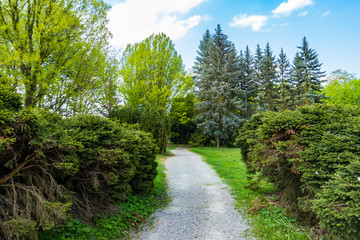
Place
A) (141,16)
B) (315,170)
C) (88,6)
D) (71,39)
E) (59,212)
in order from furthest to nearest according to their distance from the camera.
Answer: (141,16) < (88,6) < (71,39) < (315,170) < (59,212)

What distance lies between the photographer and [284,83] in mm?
27078

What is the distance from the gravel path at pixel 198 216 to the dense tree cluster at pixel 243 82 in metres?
15.1

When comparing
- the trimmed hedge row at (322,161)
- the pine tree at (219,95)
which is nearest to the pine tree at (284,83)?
the pine tree at (219,95)

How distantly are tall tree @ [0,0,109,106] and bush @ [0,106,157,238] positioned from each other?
2715 mm

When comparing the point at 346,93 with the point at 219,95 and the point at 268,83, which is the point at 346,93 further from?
the point at 219,95

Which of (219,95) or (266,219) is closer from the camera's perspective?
(266,219)

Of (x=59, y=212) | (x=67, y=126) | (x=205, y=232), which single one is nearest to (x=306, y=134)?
(x=205, y=232)

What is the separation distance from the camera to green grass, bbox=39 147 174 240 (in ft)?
8.26

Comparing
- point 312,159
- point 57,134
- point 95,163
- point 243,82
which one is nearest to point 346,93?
point 243,82

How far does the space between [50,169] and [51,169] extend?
4cm

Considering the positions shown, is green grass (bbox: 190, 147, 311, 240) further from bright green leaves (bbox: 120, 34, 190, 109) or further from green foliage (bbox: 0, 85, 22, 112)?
bright green leaves (bbox: 120, 34, 190, 109)

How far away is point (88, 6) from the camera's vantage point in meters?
6.49

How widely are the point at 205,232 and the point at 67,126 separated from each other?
2965 millimetres

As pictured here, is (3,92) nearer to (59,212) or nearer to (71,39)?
(59,212)
